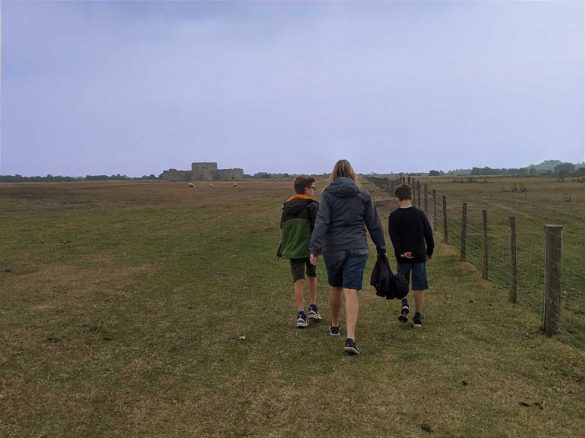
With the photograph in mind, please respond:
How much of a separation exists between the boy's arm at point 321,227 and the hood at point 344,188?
0.10 m

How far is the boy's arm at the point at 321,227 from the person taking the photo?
17.2 ft

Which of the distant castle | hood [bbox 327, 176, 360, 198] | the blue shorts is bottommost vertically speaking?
the blue shorts

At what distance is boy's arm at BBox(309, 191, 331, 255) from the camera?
17.2 ft

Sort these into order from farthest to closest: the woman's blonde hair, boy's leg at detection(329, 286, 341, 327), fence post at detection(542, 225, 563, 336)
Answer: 1. fence post at detection(542, 225, 563, 336)
2. boy's leg at detection(329, 286, 341, 327)
3. the woman's blonde hair

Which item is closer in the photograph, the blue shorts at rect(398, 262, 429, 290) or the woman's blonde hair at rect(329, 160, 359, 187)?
the woman's blonde hair at rect(329, 160, 359, 187)

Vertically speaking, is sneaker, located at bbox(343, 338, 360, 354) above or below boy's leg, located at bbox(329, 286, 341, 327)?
below

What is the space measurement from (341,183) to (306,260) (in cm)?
125

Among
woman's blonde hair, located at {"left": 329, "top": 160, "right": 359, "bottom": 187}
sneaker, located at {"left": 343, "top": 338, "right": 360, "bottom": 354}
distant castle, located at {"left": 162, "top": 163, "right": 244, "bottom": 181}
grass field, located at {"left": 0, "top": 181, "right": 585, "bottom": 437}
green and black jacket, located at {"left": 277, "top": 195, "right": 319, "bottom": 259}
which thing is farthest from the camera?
distant castle, located at {"left": 162, "top": 163, "right": 244, "bottom": 181}

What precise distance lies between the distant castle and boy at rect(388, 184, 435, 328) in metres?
122

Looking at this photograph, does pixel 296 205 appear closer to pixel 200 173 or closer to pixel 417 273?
pixel 417 273

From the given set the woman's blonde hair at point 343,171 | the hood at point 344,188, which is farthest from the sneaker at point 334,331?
the woman's blonde hair at point 343,171

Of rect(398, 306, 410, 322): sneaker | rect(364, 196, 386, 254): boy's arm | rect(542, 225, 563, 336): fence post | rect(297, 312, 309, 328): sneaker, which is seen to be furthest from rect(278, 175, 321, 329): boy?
rect(542, 225, 563, 336): fence post

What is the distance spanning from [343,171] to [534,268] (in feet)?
22.7

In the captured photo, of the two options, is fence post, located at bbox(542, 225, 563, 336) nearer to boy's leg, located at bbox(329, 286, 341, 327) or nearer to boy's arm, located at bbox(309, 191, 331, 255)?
boy's leg, located at bbox(329, 286, 341, 327)
